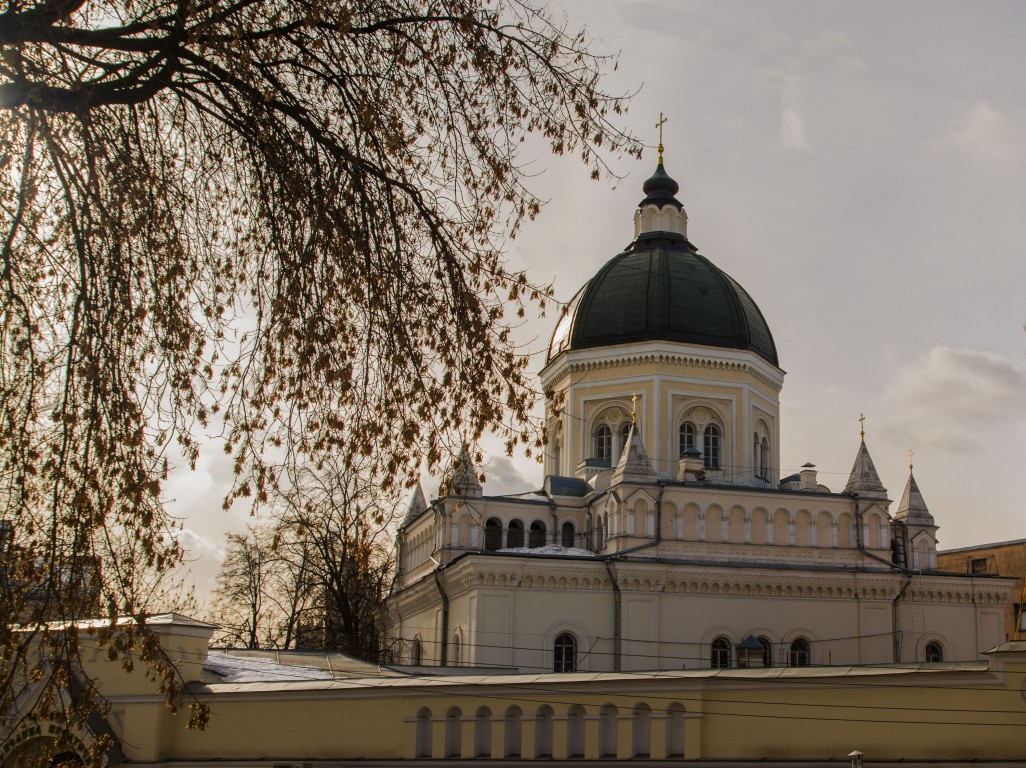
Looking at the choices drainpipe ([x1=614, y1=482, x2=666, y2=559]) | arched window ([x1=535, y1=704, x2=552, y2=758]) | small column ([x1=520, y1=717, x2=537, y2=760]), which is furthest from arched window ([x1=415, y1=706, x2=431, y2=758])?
drainpipe ([x1=614, y1=482, x2=666, y2=559])

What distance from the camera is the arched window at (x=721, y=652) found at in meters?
34.9

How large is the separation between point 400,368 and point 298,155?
1.90 metres

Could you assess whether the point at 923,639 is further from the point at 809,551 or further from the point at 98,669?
the point at 98,669

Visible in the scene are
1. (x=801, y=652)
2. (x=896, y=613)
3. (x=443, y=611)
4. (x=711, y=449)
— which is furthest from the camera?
(x=711, y=449)

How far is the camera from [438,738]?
17.6m

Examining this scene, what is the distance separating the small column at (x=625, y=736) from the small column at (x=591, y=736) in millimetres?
303

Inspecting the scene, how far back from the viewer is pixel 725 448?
39844 millimetres

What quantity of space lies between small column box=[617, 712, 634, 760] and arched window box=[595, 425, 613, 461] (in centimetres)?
2367

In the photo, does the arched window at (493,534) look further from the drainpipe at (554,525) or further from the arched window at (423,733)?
the arched window at (423,733)

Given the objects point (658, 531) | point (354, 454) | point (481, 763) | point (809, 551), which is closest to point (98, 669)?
point (481, 763)

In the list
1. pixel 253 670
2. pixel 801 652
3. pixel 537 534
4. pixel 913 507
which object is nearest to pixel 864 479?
pixel 913 507

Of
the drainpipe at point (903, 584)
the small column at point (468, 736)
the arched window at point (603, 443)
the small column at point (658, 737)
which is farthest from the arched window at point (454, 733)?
the arched window at point (603, 443)

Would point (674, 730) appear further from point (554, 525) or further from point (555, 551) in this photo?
point (554, 525)

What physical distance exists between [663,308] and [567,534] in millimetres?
8040
